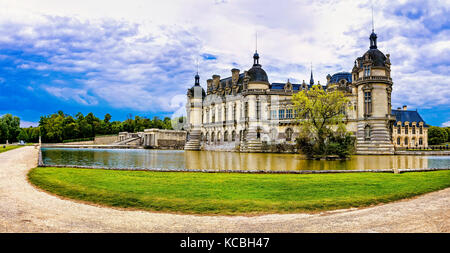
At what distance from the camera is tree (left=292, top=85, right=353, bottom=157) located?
128 feet

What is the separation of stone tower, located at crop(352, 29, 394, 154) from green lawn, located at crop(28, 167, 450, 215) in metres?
36.5

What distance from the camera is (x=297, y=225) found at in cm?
926

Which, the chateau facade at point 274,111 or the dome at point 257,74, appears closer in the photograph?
the chateau facade at point 274,111

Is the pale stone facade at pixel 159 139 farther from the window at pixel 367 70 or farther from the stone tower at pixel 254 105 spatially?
the window at pixel 367 70

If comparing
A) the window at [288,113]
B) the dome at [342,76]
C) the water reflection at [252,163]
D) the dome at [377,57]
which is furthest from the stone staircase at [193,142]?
the dome at [377,57]

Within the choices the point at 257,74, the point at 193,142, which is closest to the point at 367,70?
the point at 257,74

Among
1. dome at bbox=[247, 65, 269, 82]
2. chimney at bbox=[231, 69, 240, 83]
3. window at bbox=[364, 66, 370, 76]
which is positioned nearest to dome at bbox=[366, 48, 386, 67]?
window at bbox=[364, 66, 370, 76]

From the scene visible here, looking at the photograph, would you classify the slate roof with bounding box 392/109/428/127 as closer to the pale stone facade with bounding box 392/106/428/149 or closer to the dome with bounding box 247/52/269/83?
the pale stone facade with bounding box 392/106/428/149

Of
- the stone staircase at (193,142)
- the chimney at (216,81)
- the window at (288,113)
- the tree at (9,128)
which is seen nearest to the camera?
the window at (288,113)

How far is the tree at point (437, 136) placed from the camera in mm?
106725

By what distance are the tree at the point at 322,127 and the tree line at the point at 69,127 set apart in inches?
3387

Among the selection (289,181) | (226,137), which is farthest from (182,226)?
(226,137)

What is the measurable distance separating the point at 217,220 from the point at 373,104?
49.8 metres

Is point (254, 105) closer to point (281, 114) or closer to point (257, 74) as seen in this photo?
point (281, 114)
